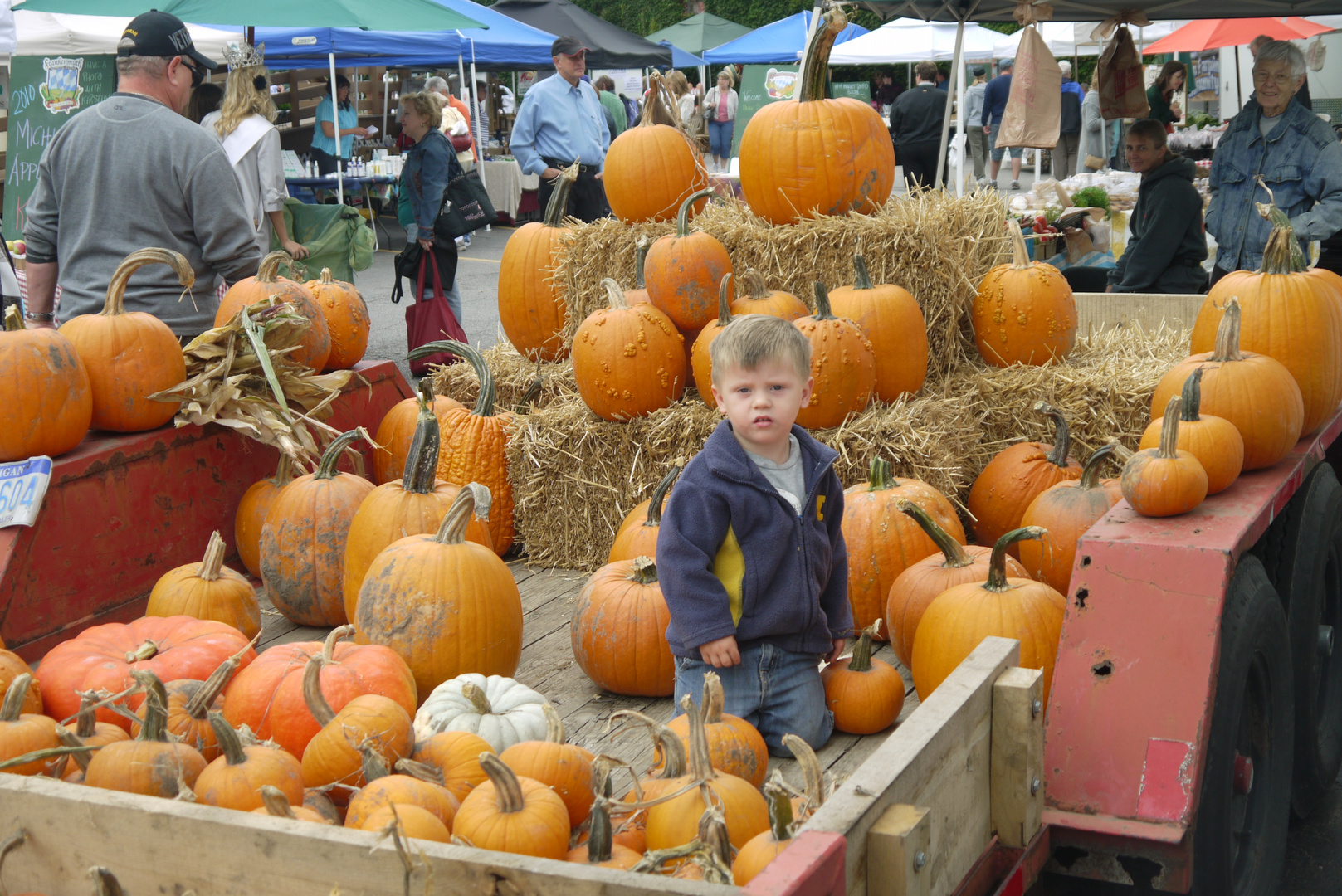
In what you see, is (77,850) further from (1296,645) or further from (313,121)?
(313,121)

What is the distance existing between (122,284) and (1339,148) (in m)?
5.66

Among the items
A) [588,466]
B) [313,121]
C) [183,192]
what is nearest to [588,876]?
[588,466]

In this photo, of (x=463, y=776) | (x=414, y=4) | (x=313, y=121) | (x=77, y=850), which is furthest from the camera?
(x=313, y=121)

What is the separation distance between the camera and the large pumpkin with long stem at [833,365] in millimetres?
3760

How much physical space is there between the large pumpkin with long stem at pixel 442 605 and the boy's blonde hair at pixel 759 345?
0.83 metres

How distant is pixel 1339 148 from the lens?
578cm

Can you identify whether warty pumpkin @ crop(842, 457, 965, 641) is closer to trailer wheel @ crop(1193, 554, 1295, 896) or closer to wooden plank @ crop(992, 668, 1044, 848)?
trailer wheel @ crop(1193, 554, 1295, 896)

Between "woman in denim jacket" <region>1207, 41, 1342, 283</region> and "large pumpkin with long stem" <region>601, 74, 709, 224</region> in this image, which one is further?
"woman in denim jacket" <region>1207, 41, 1342, 283</region>

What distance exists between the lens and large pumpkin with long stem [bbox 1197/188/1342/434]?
3.11 m

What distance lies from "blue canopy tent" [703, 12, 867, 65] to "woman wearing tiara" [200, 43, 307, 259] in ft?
56.4

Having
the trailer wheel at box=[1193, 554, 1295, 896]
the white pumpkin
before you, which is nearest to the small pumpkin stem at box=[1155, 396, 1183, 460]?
the trailer wheel at box=[1193, 554, 1295, 896]

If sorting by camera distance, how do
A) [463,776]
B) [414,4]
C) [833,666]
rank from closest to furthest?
[463,776] < [833,666] < [414,4]

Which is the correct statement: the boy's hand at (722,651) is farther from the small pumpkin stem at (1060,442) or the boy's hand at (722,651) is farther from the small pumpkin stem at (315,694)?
the small pumpkin stem at (1060,442)

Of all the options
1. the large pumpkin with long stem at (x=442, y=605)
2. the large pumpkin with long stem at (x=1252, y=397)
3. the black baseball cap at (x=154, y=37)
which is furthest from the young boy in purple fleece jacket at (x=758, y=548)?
the black baseball cap at (x=154, y=37)
